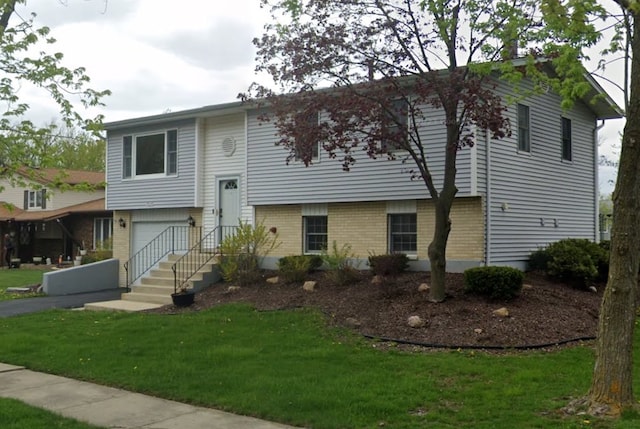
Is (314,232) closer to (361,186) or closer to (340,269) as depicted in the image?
(361,186)

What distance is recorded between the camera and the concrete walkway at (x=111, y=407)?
6422 millimetres

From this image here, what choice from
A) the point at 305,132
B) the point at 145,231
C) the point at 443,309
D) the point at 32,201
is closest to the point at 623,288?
the point at 443,309

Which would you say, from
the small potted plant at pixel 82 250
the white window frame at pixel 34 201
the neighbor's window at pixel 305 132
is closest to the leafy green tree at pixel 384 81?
the neighbor's window at pixel 305 132

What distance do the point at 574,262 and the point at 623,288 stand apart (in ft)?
26.8

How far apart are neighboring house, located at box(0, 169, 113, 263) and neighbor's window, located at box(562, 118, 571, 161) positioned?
67.2ft

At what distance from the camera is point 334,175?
16141 millimetres

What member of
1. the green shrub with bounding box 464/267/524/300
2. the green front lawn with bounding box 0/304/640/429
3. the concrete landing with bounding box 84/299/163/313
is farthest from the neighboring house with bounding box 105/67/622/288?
the green front lawn with bounding box 0/304/640/429

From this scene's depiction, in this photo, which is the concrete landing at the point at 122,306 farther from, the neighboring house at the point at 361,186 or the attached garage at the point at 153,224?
the attached garage at the point at 153,224

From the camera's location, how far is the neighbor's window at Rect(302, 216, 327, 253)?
1697cm

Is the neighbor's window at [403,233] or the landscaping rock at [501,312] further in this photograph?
the neighbor's window at [403,233]

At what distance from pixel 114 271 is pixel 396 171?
10949mm

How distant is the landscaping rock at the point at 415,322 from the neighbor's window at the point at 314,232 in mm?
6233

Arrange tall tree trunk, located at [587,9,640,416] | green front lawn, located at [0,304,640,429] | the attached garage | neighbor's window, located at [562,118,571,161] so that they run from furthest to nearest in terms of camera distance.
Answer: the attached garage
neighbor's window, located at [562,118,571,161]
green front lawn, located at [0,304,640,429]
tall tree trunk, located at [587,9,640,416]

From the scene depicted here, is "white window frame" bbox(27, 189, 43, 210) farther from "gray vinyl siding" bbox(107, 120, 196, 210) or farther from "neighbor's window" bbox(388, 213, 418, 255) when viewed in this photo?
"neighbor's window" bbox(388, 213, 418, 255)
